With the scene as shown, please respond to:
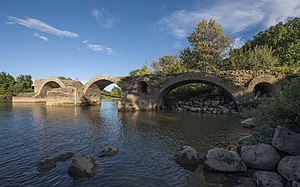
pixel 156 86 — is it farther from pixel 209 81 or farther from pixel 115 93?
pixel 115 93

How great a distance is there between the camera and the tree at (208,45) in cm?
2976

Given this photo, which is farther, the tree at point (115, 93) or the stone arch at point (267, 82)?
the tree at point (115, 93)

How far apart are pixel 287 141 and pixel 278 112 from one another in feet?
5.51

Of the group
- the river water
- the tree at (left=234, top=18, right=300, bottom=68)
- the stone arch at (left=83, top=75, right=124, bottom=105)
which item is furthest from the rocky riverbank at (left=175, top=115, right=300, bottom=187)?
the tree at (left=234, top=18, right=300, bottom=68)

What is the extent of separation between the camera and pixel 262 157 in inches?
182

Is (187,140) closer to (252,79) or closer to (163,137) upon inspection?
(163,137)

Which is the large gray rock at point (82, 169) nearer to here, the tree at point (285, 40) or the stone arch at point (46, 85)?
the stone arch at point (46, 85)

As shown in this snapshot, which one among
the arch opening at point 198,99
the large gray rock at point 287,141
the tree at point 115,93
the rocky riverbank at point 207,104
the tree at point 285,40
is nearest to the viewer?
the large gray rock at point 287,141

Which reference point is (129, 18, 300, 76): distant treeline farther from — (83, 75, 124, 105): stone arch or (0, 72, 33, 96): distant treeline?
(0, 72, 33, 96): distant treeline

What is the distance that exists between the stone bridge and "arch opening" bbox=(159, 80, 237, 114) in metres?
0.46

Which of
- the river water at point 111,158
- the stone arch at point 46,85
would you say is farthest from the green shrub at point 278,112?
the stone arch at point 46,85

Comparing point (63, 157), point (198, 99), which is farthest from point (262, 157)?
point (198, 99)

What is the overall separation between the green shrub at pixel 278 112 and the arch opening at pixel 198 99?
1230cm

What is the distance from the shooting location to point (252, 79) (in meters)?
16.0
